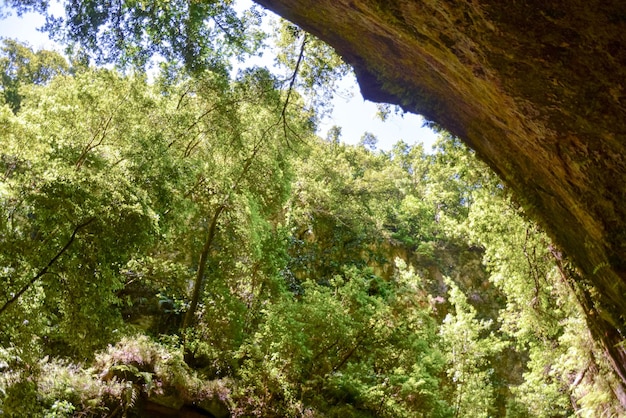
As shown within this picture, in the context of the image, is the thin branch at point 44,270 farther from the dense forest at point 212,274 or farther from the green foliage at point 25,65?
the green foliage at point 25,65

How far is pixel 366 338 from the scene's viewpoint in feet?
33.9

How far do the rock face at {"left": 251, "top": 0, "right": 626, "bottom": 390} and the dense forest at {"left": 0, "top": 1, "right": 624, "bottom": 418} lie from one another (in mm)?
1658

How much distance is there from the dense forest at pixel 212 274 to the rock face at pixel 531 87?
166 centimetres

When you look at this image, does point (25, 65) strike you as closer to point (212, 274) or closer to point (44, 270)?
point (212, 274)

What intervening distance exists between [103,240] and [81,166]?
50.6 inches

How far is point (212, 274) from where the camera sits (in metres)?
11.8

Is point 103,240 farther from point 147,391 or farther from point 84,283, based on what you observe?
point 147,391

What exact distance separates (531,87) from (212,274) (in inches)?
395

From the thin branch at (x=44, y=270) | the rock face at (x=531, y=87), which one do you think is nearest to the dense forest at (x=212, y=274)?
the thin branch at (x=44, y=270)

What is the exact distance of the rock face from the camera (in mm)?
2984

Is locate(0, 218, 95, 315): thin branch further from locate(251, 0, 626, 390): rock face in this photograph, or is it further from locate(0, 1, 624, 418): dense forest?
locate(251, 0, 626, 390): rock face

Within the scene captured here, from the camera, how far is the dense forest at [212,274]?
16.2 ft

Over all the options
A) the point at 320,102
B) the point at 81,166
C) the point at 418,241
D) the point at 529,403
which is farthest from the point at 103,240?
the point at 418,241

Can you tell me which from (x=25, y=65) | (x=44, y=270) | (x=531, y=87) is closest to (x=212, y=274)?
(x=44, y=270)
